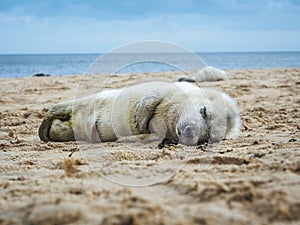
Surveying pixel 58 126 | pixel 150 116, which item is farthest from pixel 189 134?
pixel 58 126

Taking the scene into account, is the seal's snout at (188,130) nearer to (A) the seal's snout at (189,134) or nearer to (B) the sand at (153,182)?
(A) the seal's snout at (189,134)

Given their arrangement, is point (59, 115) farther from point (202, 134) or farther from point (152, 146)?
point (202, 134)

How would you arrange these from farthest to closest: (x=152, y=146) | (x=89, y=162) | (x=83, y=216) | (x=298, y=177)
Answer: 1. (x=152, y=146)
2. (x=89, y=162)
3. (x=298, y=177)
4. (x=83, y=216)

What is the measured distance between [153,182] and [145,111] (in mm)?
1824

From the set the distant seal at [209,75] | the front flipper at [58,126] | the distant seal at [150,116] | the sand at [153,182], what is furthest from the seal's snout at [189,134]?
the distant seal at [209,75]

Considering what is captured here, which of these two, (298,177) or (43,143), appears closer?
(298,177)

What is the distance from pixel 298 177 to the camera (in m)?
2.34

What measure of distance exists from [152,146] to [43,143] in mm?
1446

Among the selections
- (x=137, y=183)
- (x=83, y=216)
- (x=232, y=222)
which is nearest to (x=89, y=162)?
(x=137, y=183)

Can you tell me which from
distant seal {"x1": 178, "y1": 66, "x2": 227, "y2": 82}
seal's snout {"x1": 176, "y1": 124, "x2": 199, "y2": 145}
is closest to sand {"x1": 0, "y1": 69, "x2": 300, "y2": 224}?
seal's snout {"x1": 176, "y1": 124, "x2": 199, "y2": 145}

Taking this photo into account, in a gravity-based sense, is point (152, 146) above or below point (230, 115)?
below

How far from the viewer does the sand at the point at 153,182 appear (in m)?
1.94

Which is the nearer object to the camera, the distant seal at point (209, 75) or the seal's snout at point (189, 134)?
the seal's snout at point (189, 134)

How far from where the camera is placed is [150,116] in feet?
14.0
